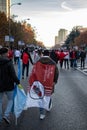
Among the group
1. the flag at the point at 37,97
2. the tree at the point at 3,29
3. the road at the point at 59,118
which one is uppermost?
the flag at the point at 37,97

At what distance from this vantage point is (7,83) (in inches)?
372

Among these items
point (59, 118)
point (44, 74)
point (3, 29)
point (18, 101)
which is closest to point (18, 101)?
point (18, 101)

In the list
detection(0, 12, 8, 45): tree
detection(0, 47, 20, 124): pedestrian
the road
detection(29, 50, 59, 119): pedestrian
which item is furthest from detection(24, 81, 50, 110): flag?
detection(0, 12, 8, 45): tree

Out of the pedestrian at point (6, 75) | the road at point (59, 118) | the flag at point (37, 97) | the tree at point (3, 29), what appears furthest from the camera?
the tree at point (3, 29)

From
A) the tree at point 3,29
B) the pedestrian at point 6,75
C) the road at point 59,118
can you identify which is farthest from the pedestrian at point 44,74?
the tree at point 3,29

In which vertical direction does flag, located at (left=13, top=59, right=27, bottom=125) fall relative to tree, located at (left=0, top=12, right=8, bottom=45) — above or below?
above

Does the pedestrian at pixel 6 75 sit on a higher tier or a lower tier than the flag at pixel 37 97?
higher

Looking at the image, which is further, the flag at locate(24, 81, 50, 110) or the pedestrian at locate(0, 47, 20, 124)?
the flag at locate(24, 81, 50, 110)

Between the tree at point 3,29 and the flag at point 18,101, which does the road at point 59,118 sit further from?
the tree at point 3,29

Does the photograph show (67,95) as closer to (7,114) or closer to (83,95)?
(83,95)

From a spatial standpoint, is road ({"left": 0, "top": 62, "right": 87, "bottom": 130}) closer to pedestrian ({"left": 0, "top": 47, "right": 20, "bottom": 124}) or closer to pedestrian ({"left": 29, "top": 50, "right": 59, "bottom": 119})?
pedestrian ({"left": 29, "top": 50, "right": 59, "bottom": 119})

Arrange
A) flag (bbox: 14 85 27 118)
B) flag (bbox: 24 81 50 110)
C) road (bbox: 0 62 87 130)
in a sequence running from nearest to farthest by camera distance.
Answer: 1. road (bbox: 0 62 87 130)
2. flag (bbox: 14 85 27 118)
3. flag (bbox: 24 81 50 110)

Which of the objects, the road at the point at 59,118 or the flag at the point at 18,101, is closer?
the road at the point at 59,118

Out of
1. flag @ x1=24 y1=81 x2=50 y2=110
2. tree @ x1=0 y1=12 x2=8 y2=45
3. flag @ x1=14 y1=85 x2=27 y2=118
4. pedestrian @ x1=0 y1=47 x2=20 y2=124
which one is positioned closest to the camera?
pedestrian @ x1=0 y1=47 x2=20 y2=124
